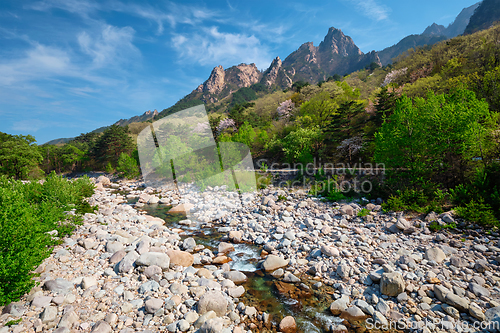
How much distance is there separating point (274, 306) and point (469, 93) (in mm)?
13825

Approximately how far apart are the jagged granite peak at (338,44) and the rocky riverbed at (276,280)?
682 ft

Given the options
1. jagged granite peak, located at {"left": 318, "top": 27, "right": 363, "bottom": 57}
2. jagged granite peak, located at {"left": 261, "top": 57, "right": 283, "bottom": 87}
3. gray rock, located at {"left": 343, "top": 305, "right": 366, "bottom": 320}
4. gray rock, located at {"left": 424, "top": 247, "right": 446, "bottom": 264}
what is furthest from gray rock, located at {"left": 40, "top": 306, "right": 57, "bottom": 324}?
jagged granite peak, located at {"left": 318, "top": 27, "right": 363, "bottom": 57}

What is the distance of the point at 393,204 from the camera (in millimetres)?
10531

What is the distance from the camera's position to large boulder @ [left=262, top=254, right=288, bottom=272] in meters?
7.03

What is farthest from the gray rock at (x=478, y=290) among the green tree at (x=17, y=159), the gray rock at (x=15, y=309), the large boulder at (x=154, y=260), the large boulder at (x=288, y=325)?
the green tree at (x=17, y=159)

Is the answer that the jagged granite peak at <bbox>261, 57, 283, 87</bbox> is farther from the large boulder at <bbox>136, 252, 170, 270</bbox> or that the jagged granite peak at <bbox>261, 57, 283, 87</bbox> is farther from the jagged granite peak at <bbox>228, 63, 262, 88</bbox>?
the large boulder at <bbox>136, 252, 170, 270</bbox>

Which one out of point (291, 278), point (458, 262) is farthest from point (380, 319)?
point (458, 262)

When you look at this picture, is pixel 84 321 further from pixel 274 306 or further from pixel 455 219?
pixel 455 219

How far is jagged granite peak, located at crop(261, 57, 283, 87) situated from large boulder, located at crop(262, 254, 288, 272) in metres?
146

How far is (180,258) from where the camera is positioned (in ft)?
23.7

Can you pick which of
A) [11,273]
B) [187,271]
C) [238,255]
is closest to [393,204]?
[238,255]

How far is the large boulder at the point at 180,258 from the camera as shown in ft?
23.3

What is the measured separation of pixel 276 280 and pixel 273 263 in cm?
67

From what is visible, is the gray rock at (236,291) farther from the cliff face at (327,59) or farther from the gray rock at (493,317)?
the cliff face at (327,59)
